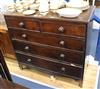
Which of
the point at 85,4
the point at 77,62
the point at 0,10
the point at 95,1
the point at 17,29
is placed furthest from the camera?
the point at 0,10

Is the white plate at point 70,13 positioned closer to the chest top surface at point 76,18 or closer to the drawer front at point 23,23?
the chest top surface at point 76,18

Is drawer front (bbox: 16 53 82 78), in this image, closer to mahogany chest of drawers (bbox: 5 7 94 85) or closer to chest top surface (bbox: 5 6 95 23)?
mahogany chest of drawers (bbox: 5 7 94 85)

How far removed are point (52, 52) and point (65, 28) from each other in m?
0.39

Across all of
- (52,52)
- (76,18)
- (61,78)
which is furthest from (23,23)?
(61,78)

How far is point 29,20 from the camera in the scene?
1.54m

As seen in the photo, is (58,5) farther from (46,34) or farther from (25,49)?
(25,49)

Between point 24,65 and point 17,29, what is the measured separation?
63 centimetres

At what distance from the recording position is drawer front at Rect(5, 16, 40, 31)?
5.05 feet

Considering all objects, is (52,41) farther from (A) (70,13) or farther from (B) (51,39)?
(A) (70,13)

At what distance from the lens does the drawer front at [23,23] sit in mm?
1538

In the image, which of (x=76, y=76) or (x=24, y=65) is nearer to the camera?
(x=76, y=76)

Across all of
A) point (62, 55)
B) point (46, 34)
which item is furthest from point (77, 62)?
point (46, 34)

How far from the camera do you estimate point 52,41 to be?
61.9 inches

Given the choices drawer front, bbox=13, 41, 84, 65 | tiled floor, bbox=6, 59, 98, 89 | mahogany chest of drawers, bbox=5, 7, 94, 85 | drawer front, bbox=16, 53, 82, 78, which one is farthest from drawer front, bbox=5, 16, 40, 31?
tiled floor, bbox=6, 59, 98, 89
